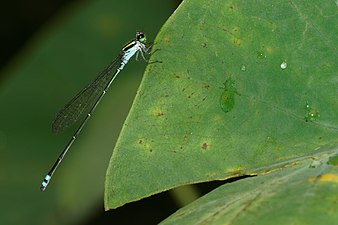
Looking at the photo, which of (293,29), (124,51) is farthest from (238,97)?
(124,51)

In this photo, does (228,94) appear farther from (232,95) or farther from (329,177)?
(329,177)

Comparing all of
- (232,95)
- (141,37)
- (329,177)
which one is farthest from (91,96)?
(329,177)

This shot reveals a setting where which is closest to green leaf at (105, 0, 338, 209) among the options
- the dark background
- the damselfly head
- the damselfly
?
the damselfly

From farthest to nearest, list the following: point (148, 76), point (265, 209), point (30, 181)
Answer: point (30, 181) < point (148, 76) < point (265, 209)

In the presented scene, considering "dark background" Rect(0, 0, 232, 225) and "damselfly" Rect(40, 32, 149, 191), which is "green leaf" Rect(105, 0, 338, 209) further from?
"dark background" Rect(0, 0, 232, 225)

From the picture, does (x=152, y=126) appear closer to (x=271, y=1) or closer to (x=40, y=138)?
(x=271, y=1)

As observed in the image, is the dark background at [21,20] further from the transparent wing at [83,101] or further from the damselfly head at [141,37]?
the transparent wing at [83,101]

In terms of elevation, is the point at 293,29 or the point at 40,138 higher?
the point at 40,138
